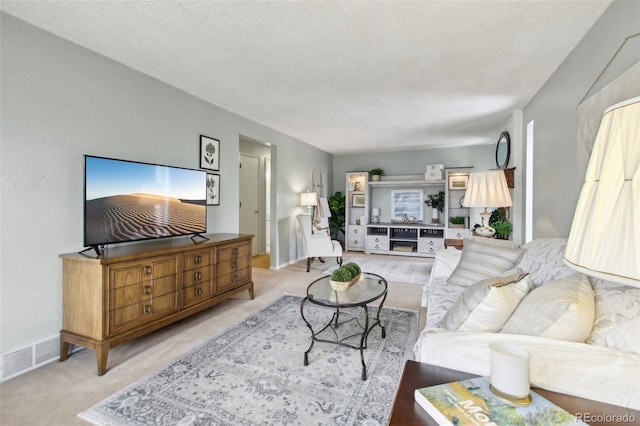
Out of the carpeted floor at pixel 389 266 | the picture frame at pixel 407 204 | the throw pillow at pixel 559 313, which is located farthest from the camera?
the picture frame at pixel 407 204

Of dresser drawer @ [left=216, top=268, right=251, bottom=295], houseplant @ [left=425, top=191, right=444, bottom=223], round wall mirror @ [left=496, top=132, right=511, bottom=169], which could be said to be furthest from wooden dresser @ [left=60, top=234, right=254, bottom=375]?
A: houseplant @ [left=425, top=191, right=444, bottom=223]

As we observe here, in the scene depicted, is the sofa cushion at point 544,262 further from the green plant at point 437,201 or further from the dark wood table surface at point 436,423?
the green plant at point 437,201

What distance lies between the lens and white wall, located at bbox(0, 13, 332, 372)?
196 cm

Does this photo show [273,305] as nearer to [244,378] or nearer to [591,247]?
[244,378]

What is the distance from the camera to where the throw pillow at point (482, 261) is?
7.30 ft

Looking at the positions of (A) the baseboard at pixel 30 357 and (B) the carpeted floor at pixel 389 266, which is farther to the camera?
(B) the carpeted floor at pixel 389 266

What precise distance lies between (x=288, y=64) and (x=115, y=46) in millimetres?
1329

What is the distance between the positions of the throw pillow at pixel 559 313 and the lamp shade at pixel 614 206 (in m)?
0.58

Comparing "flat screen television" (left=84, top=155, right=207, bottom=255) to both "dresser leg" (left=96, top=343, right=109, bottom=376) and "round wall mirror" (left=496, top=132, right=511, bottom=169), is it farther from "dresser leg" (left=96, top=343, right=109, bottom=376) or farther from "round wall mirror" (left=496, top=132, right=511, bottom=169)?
"round wall mirror" (left=496, top=132, right=511, bottom=169)

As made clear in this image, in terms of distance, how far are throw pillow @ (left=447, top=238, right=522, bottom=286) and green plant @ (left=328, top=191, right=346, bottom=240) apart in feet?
14.9

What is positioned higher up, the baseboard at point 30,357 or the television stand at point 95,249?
the television stand at point 95,249

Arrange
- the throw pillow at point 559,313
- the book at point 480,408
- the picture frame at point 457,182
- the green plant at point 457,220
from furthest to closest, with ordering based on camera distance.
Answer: the picture frame at point 457,182, the green plant at point 457,220, the throw pillow at point 559,313, the book at point 480,408

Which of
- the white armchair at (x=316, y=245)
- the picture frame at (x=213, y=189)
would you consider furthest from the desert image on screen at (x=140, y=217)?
the white armchair at (x=316, y=245)

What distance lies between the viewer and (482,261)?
2355 millimetres
